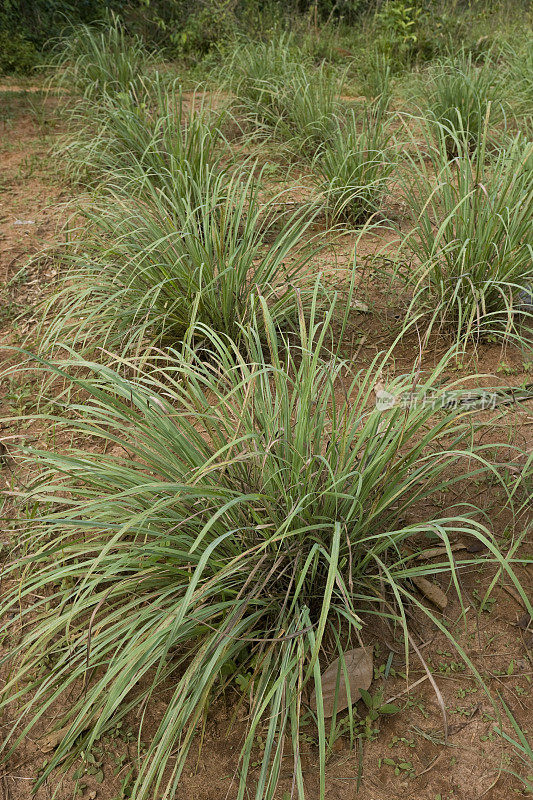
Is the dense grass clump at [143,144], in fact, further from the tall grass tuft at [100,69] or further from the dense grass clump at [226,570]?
the dense grass clump at [226,570]

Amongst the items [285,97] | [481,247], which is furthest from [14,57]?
[481,247]

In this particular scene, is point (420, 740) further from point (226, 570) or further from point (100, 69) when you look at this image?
point (100, 69)

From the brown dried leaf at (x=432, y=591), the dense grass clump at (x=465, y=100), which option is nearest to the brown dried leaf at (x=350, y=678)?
the brown dried leaf at (x=432, y=591)

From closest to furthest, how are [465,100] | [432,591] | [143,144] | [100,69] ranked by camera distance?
[432,591], [143,144], [465,100], [100,69]

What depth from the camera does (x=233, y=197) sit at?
2680 mm

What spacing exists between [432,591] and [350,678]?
0.33 meters

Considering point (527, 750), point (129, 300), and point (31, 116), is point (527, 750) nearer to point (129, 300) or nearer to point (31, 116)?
point (129, 300)

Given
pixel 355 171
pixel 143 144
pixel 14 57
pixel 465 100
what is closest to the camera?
pixel 355 171

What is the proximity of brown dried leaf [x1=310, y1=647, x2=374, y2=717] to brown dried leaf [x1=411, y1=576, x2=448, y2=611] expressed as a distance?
240 mm

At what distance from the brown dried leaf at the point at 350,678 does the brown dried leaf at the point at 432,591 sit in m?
0.24

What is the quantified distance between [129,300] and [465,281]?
1303 millimetres

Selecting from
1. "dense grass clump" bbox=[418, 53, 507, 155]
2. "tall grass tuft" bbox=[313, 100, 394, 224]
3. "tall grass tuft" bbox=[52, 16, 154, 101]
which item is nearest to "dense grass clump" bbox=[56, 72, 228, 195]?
"tall grass tuft" bbox=[52, 16, 154, 101]

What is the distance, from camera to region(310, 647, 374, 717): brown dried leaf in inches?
64.1

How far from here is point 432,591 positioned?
70.5 inches
